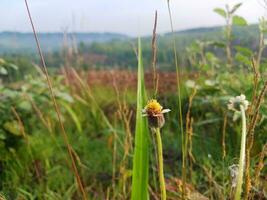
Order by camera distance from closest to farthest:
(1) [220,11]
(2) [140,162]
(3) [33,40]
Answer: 1. (2) [140,162]
2. (1) [220,11]
3. (3) [33,40]

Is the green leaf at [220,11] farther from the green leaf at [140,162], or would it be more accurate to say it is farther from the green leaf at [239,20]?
the green leaf at [140,162]

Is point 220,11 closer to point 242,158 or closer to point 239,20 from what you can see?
point 239,20

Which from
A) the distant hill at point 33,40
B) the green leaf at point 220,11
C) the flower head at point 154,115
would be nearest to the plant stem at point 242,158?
the flower head at point 154,115

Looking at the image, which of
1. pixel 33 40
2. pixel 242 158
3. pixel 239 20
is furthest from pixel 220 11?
pixel 33 40

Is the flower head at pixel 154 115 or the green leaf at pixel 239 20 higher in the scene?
the green leaf at pixel 239 20

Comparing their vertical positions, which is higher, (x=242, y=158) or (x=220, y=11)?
(x=220, y=11)

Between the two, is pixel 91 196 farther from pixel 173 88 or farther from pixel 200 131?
pixel 173 88

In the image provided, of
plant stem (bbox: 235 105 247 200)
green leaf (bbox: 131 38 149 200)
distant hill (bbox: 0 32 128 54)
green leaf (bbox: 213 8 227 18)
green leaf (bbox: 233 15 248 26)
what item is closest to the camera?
Answer: plant stem (bbox: 235 105 247 200)

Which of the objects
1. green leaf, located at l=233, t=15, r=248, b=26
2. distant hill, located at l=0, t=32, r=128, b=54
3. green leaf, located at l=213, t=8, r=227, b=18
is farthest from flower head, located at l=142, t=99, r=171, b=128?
green leaf, located at l=213, t=8, r=227, b=18

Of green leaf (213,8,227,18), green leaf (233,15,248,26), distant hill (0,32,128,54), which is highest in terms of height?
green leaf (213,8,227,18)

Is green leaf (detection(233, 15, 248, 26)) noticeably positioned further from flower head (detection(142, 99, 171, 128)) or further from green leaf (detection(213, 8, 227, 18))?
flower head (detection(142, 99, 171, 128))

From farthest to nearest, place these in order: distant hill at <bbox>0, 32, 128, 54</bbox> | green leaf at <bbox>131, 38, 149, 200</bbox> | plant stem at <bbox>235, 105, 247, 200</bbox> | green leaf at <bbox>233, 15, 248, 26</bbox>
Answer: distant hill at <bbox>0, 32, 128, 54</bbox>
green leaf at <bbox>233, 15, 248, 26</bbox>
green leaf at <bbox>131, 38, 149, 200</bbox>
plant stem at <bbox>235, 105, 247, 200</bbox>

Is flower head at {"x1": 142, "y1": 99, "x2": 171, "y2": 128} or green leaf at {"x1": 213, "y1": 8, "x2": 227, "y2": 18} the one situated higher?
green leaf at {"x1": 213, "y1": 8, "x2": 227, "y2": 18}

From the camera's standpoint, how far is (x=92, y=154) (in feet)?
10.2
